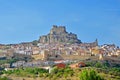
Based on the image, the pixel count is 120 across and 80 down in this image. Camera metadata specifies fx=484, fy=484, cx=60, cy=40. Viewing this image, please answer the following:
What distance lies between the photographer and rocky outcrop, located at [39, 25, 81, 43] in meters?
129

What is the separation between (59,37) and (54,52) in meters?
23.9

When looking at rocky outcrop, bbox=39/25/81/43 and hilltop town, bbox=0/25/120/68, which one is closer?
hilltop town, bbox=0/25/120/68

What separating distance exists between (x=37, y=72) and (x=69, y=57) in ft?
102

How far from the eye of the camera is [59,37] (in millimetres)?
129750

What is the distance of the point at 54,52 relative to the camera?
106125mm

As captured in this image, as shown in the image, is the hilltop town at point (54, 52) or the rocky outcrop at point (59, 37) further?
the rocky outcrop at point (59, 37)

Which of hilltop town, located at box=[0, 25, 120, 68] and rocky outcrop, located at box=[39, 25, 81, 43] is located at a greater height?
rocky outcrop, located at box=[39, 25, 81, 43]

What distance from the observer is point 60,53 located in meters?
108

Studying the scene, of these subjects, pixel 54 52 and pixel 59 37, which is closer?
pixel 54 52

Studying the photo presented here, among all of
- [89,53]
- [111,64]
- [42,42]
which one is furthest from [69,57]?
[42,42]

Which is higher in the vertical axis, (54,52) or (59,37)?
(59,37)

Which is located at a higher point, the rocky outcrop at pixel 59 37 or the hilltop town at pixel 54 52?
the rocky outcrop at pixel 59 37

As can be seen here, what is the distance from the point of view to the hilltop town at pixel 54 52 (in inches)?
3738

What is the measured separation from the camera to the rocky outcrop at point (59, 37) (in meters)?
129
